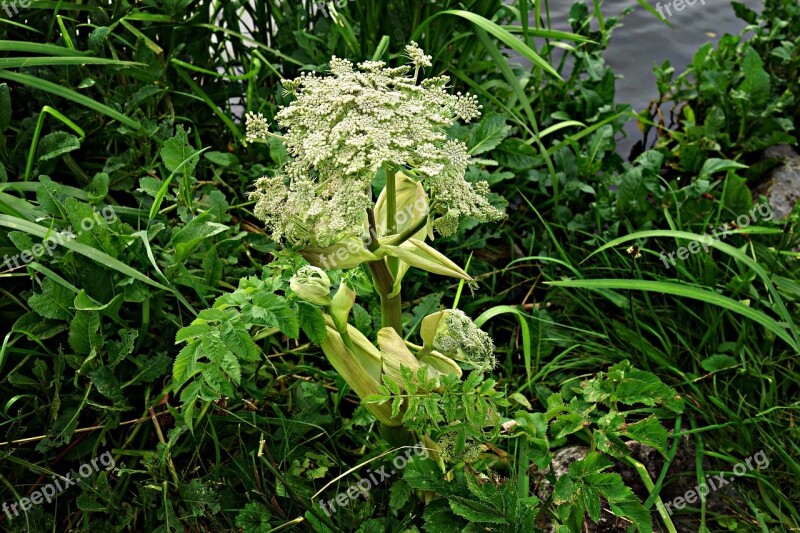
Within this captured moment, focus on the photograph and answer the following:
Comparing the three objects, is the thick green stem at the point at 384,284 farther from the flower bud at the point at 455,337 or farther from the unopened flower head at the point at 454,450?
the unopened flower head at the point at 454,450

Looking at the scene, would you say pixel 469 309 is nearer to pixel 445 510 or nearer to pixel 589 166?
pixel 589 166

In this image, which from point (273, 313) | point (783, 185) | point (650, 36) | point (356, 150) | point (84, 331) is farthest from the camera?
point (650, 36)

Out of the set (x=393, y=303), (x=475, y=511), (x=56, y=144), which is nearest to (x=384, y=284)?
(x=393, y=303)

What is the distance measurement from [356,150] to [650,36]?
3245 mm

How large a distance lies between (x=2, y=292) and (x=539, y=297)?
1659 mm

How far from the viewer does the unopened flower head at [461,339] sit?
68.0 inches

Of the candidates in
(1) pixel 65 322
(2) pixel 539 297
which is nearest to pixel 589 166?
(2) pixel 539 297

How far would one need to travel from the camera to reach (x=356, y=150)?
1381 millimetres

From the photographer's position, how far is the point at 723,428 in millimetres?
2135

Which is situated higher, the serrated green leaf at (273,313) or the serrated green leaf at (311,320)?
the serrated green leaf at (273,313)

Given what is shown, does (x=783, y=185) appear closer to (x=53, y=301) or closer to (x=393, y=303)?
(x=393, y=303)

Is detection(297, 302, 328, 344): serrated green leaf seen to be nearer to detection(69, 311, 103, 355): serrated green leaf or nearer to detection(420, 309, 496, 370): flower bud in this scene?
detection(420, 309, 496, 370): flower bud

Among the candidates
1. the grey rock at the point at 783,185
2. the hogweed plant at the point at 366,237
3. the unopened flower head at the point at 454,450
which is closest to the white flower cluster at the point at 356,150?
the hogweed plant at the point at 366,237

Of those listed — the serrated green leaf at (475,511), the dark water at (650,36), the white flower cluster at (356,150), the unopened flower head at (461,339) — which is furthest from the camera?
the dark water at (650,36)
